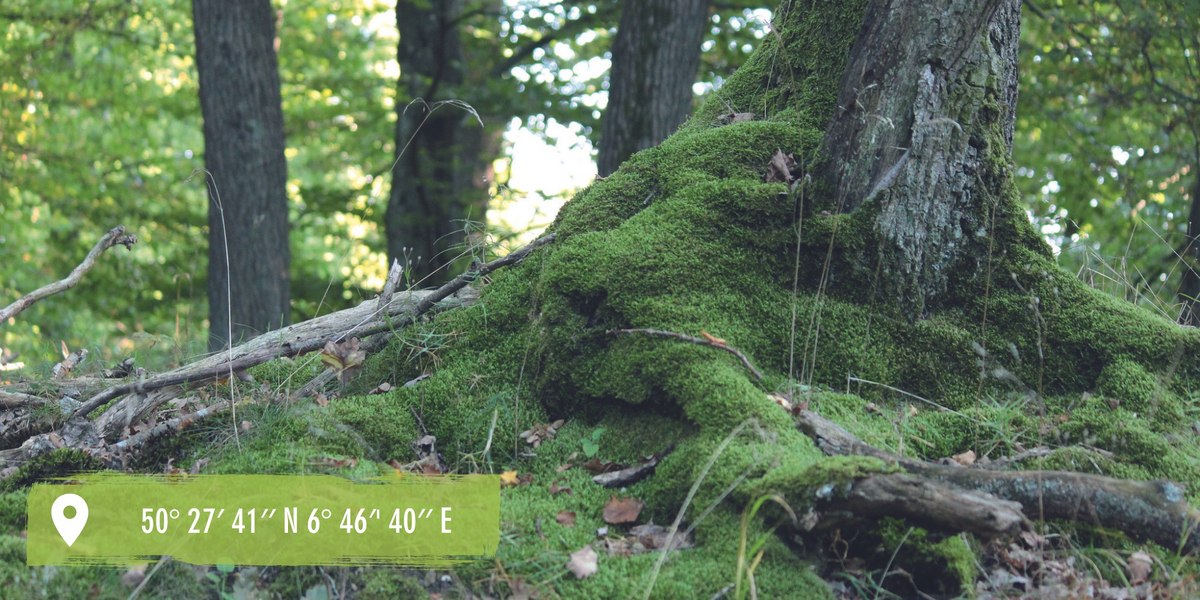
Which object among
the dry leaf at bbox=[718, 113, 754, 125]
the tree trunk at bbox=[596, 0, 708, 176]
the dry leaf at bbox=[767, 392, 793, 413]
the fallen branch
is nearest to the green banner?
the fallen branch

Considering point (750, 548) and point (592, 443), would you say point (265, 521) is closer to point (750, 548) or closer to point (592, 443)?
point (592, 443)

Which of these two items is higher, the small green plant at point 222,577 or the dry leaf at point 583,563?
the dry leaf at point 583,563

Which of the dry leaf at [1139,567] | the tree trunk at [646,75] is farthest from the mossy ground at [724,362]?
the tree trunk at [646,75]

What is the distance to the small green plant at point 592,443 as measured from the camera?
3.17m

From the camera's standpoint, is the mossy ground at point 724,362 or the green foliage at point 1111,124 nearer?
the mossy ground at point 724,362

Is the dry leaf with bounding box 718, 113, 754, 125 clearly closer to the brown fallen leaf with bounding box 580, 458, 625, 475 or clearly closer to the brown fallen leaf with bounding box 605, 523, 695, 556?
the brown fallen leaf with bounding box 580, 458, 625, 475

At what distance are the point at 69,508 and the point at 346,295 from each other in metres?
11.2

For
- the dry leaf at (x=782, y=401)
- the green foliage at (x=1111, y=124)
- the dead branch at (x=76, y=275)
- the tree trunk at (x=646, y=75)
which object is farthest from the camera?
the green foliage at (x=1111, y=124)

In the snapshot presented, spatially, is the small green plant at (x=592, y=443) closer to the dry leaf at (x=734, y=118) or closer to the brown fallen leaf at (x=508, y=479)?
the brown fallen leaf at (x=508, y=479)

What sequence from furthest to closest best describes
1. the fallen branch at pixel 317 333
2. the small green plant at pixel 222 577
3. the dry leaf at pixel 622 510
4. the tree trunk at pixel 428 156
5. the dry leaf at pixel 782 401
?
the tree trunk at pixel 428 156
the fallen branch at pixel 317 333
the dry leaf at pixel 782 401
the dry leaf at pixel 622 510
the small green plant at pixel 222 577

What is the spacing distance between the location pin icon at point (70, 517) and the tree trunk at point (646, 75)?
5.82 meters

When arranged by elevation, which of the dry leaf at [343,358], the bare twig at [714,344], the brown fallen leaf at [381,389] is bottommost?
the brown fallen leaf at [381,389]

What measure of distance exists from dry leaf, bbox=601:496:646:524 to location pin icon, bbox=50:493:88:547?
5.17 feet

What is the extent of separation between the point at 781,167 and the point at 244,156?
21.5 feet
